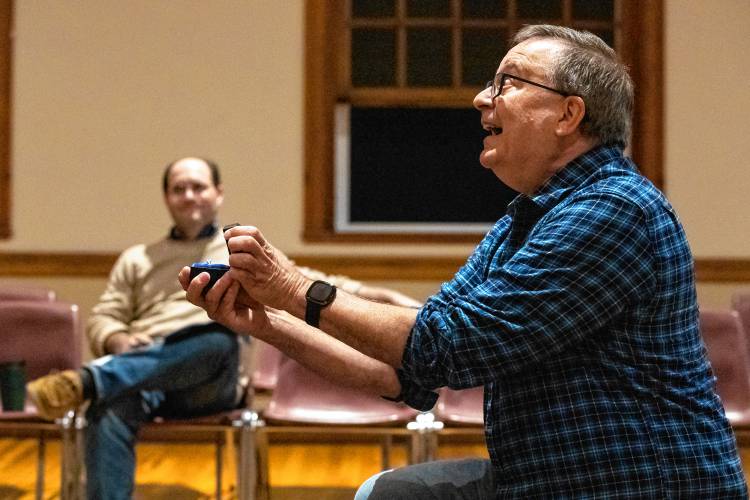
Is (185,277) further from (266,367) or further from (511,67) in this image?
(266,367)

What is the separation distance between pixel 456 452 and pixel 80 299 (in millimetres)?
2055

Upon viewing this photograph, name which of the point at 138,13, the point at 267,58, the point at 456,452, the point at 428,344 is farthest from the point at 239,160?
the point at 428,344

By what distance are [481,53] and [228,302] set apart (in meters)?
3.89

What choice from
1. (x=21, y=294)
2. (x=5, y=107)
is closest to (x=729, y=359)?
(x=21, y=294)

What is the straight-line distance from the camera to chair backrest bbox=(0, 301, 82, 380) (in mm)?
3701

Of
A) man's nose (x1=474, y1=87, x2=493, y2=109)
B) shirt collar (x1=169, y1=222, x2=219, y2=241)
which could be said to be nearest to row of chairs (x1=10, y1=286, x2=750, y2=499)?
shirt collar (x1=169, y1=222, x2=219, y2=241)

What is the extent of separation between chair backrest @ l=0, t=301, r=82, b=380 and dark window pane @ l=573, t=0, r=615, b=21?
307 cm

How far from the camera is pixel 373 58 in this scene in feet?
17.3

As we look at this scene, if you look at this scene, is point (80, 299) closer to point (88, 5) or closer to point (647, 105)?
point (88, 5)

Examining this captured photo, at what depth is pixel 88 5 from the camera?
17.1ft

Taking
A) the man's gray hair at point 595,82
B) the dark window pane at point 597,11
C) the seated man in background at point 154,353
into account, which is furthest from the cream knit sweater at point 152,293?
the dark window pane at point 597,11

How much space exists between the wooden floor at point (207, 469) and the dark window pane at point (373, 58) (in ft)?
6.19

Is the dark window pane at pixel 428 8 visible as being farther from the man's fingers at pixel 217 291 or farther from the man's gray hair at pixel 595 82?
the man's fingers at pixel 217 291

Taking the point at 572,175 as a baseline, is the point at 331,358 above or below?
below
